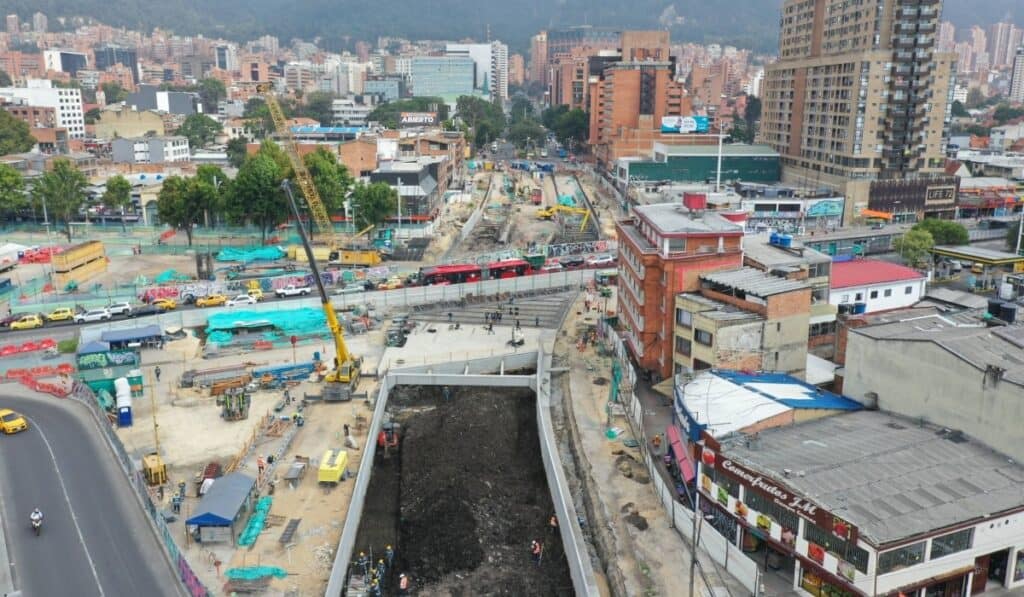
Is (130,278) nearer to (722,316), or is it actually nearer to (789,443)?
(722,316)

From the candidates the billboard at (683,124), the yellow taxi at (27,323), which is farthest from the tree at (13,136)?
the billboard at (683,124)

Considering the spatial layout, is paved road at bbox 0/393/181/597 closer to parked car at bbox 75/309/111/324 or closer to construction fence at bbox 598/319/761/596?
construction fence at bbox 598/319/761/596

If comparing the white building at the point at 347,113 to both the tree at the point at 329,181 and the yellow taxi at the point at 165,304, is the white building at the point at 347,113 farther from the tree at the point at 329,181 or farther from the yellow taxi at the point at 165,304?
the yellow taxi at the point at 165,304

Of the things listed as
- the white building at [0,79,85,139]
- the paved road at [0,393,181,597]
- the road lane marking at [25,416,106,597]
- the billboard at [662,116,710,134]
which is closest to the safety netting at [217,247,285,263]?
the road lane marking at [25,416,106,597]

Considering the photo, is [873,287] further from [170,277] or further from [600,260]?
[170,277]

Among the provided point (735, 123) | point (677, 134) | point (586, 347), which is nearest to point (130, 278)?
point (586, 347)
